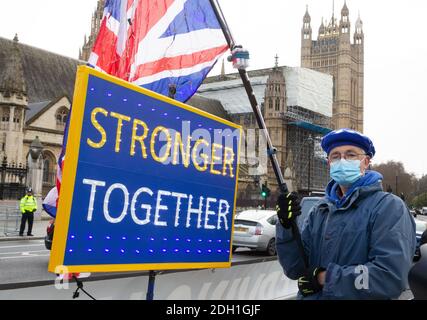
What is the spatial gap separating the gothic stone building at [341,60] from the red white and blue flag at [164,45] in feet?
337

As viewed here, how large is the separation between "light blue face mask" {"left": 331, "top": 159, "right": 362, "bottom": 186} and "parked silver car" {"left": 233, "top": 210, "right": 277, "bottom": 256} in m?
12.2

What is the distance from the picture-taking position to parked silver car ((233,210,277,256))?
14781mm

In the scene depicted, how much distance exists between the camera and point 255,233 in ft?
48.7

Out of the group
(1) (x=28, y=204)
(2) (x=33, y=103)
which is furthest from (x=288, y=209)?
(2) (x=33, y=103)

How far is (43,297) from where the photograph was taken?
2990 millimetres

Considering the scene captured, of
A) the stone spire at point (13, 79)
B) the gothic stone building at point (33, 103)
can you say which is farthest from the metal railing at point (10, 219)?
the stone spire at point (13, 79)

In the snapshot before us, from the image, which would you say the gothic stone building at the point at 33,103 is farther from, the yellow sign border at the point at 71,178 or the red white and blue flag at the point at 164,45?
the yellow sign border at the point at 71,178

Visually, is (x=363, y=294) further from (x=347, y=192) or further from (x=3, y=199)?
(x=3, y=199)

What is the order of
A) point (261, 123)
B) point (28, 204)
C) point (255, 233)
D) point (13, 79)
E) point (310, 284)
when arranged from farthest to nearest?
point (13, 79) → point (28, 204) → point (255, 233) → point (261, 123) → point (310, 284)

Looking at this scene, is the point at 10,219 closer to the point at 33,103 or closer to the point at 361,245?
the point at 33,103

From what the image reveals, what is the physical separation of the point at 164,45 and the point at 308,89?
71.0m

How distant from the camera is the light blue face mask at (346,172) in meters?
2.60

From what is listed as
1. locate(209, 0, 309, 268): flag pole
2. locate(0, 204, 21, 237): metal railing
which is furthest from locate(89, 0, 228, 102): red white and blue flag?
locate(0, 204, 21, 237): metal railing
